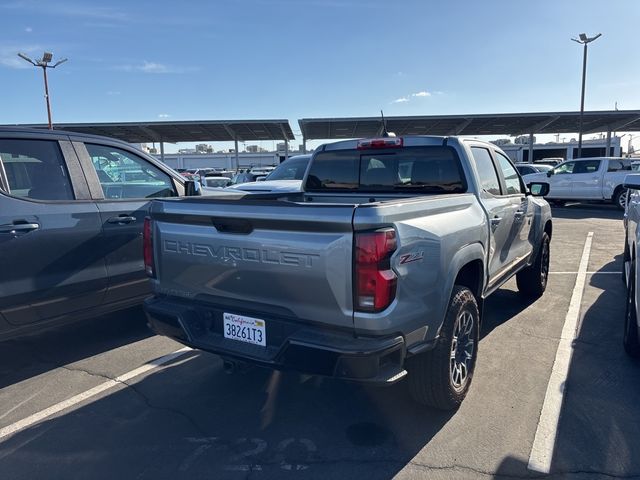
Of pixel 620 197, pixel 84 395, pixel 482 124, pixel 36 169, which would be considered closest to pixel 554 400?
pixel 84 395

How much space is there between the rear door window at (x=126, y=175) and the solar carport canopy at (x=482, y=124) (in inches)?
1123

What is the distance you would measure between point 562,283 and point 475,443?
4629 mm

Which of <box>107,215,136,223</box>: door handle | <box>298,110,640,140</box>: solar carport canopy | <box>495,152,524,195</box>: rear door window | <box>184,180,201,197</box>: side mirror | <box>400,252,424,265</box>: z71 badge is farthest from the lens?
<box>298,110,640,140</box>: solar carport canopy

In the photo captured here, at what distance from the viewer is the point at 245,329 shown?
2900mm

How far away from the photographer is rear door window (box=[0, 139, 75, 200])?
3811 millimetres

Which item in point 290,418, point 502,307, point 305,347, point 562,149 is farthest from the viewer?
point 562,149

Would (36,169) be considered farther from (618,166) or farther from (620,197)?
(618,166)

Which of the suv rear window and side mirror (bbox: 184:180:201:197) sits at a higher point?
the suv rear window

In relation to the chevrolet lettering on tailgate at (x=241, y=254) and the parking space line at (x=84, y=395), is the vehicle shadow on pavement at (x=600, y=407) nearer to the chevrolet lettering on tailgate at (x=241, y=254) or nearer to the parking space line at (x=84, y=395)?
the chevrolet lettering on tailgate at (x=241, y=254)

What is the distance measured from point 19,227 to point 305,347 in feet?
8.56

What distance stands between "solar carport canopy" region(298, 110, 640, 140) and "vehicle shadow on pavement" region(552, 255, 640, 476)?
96.9 ft

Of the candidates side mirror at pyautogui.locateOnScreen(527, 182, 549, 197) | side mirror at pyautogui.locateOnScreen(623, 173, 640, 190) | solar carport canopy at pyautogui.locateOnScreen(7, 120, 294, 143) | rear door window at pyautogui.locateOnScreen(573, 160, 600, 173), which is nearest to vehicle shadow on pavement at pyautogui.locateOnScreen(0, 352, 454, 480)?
side mirror at pyautogui.locateOnScreen(623, 173, 640, 190)

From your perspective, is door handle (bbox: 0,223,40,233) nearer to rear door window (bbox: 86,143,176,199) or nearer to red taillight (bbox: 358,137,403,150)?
rear door window (bbox: 86,143,176,199)

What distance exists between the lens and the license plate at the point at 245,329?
9.29ft
